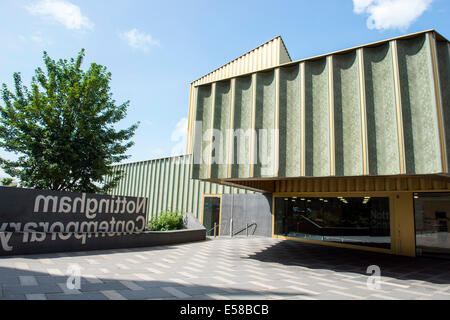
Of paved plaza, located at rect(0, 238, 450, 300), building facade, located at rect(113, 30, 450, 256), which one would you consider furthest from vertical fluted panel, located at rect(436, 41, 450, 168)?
paved plaza, located at rect(0, 238, 450, 300)

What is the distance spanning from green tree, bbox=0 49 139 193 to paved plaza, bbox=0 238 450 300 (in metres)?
5.33

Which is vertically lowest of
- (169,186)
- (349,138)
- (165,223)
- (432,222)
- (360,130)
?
(165,223)

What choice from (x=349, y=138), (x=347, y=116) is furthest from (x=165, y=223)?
(x=347, y=116)

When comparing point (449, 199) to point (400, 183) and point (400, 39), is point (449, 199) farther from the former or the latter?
point (400, 39)

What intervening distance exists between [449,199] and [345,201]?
13.1 ft

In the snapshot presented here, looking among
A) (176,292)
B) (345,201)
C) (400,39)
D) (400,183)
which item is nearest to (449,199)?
(400,183)

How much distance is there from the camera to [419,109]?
7164mm

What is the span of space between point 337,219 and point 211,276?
9.16 m

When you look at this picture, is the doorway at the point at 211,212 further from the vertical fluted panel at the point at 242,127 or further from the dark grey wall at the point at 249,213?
the vertical fluted panel at the point at 242,127

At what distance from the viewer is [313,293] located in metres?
5.71

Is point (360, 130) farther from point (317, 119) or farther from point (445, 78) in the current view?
point (445, 78)

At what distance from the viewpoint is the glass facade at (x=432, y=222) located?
36.2ft

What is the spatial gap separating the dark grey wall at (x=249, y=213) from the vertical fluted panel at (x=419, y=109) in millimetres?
10542

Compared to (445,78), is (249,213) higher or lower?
lower
